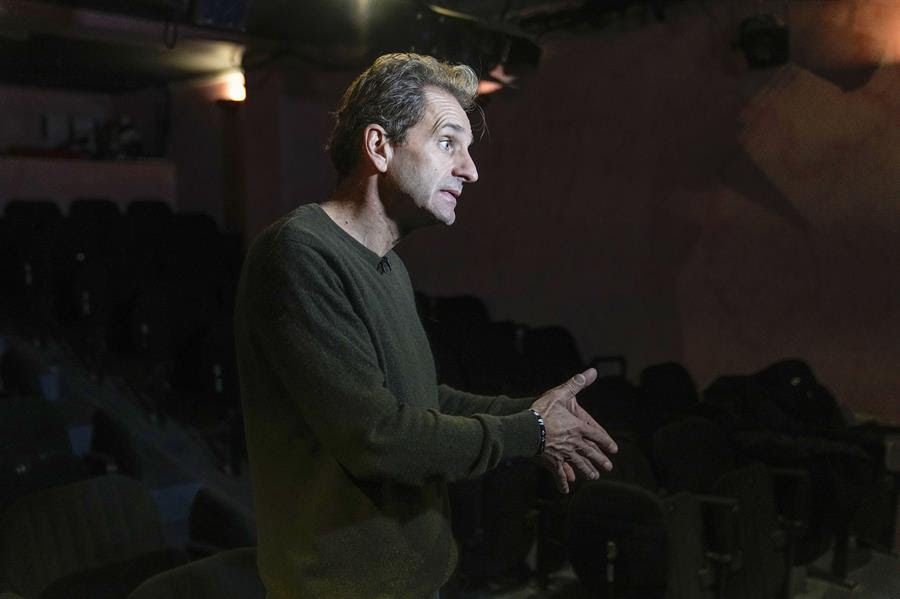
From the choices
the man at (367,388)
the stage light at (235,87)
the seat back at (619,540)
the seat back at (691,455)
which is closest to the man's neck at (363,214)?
the man at (367,388)

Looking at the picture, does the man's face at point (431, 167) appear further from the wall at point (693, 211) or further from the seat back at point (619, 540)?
the wall at point (693, 211)

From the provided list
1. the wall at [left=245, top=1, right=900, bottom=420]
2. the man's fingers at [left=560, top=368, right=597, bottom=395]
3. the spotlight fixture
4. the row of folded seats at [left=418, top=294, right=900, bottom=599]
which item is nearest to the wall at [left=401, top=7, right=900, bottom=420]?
the wall at [left=245, top=1, right=900, bottom=420]

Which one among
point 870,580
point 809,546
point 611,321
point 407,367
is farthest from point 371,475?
point 611,321

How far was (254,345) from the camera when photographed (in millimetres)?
987

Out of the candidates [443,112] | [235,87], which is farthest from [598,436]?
[235,87]

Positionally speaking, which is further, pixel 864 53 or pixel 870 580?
pixel 864 53

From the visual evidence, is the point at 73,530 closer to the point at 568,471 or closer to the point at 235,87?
the point at 568,471

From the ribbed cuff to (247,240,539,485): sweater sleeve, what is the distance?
0.16 ft

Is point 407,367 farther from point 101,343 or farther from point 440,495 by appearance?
point 101,343

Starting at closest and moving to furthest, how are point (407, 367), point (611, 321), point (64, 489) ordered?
point (407, 367), point (64, 489), point (611, 321)

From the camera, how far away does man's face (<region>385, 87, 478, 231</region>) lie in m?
1.05

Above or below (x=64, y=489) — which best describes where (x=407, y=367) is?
above

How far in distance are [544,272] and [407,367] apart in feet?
14.3

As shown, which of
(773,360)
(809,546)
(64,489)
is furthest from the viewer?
(773,360)
